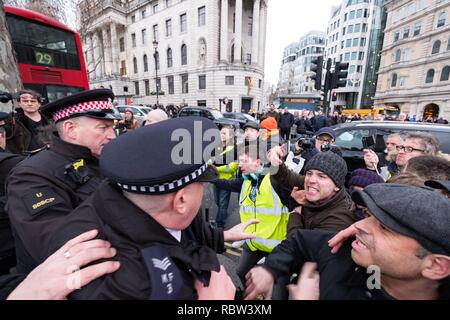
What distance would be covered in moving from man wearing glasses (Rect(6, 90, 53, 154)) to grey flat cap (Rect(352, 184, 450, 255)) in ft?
14.6

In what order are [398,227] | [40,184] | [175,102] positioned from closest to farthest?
[398,227], [40,184], [175,102]

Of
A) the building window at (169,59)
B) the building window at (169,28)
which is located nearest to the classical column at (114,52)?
the building window at (169,28)

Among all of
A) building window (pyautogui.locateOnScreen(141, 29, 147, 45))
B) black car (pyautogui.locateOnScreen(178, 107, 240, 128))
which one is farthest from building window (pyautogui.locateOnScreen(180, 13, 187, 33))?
black car (pyautogui.locateOnScreen(178, 107, 240, 128))

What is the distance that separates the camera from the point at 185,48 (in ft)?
116

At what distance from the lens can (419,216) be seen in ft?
3.22

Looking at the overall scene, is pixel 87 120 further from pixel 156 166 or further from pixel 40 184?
pixel 156 166

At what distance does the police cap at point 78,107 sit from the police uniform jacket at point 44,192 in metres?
0.24

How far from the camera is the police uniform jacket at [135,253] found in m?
0.78

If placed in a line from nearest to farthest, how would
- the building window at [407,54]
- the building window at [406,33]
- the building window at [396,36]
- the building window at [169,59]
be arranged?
the building window at [407,54] → the building window at [406,33] → the building window at [169,59] → the building window at [396,36]

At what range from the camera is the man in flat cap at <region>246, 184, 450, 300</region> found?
980mm

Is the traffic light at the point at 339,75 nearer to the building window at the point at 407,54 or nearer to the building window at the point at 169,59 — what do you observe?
the building window at the point at 169,59

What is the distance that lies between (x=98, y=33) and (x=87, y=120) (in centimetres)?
5068
